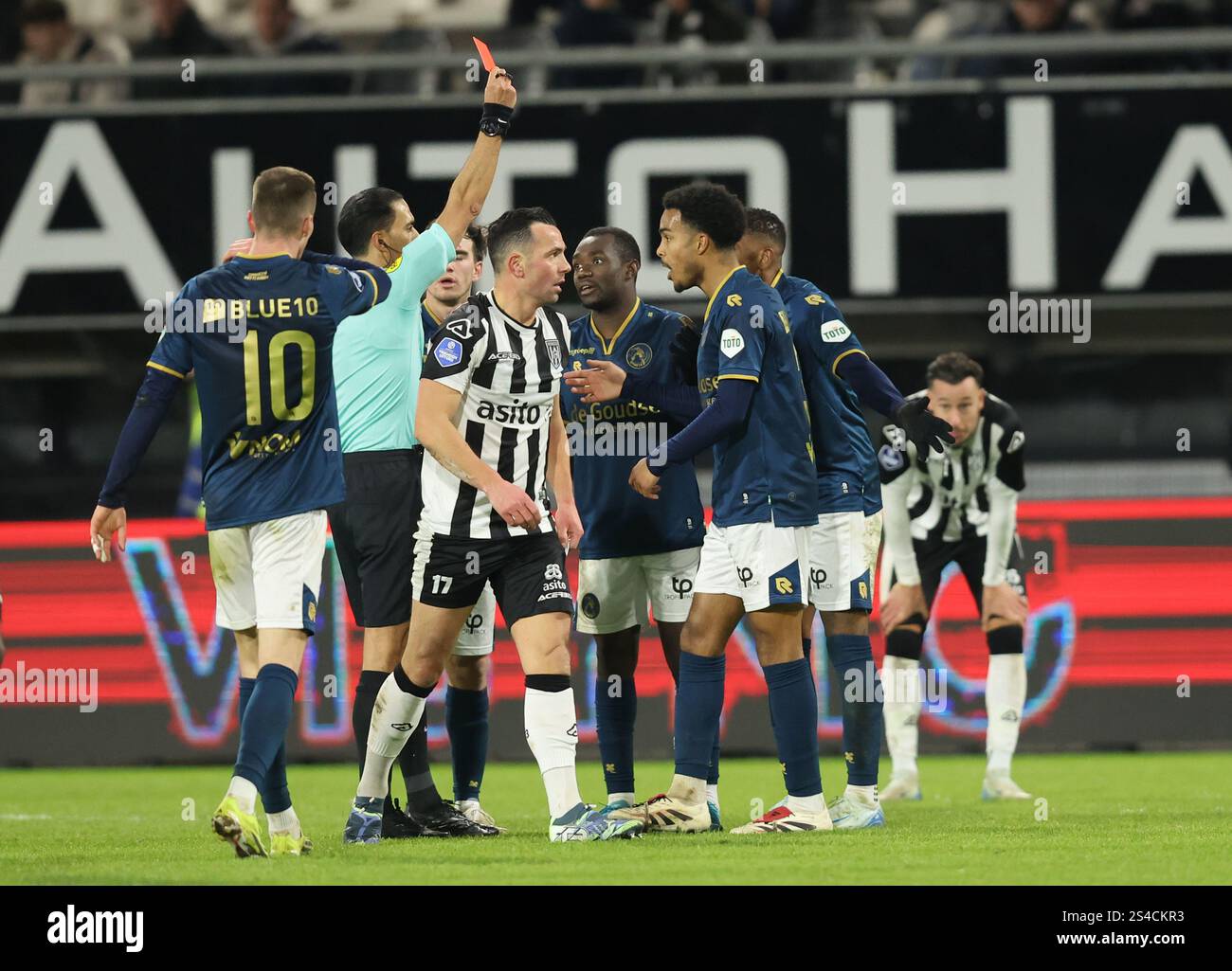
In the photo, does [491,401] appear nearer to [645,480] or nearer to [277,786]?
[645,480]

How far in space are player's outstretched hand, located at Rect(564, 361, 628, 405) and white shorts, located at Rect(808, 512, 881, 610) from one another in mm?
1077

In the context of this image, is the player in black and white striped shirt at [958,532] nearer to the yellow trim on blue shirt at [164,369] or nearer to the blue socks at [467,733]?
the blue socks at [467,733]

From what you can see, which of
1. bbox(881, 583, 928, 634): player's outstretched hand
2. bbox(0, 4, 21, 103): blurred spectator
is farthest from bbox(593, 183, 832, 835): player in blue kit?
bbox(0, 4, 21, 103): blurred spectator

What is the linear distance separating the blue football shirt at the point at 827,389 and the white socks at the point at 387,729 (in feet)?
6.42

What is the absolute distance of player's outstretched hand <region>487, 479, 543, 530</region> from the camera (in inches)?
260

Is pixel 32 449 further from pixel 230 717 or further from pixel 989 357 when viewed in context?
pixel 989 357

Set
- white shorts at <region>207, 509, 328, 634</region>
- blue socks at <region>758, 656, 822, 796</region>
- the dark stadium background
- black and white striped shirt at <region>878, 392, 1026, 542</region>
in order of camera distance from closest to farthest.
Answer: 1. white shorts at <region>207, 509, 328, 634</region>
2. blue socks at <region>758, 656, 822, 796</region>
3. black and white striped shirt at <region>878, 392, 1026, 542</region>
4. the dark stadium background

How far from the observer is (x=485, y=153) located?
6.99 m

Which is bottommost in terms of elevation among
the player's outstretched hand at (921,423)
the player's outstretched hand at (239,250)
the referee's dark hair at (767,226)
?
the player's outstretched hand at (921,423)

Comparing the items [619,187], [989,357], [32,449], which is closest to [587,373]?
[619,187]

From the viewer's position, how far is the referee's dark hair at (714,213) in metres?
7.26

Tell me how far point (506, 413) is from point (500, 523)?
0.41 m

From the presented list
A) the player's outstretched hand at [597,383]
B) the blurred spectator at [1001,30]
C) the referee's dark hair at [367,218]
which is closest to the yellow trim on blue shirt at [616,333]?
the player's outstretched hand at [597,383]

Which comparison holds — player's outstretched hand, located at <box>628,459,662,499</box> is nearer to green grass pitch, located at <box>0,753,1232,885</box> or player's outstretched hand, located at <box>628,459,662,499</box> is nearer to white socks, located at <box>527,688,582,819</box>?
white socks, located at <box>527,688,582,819</box>
